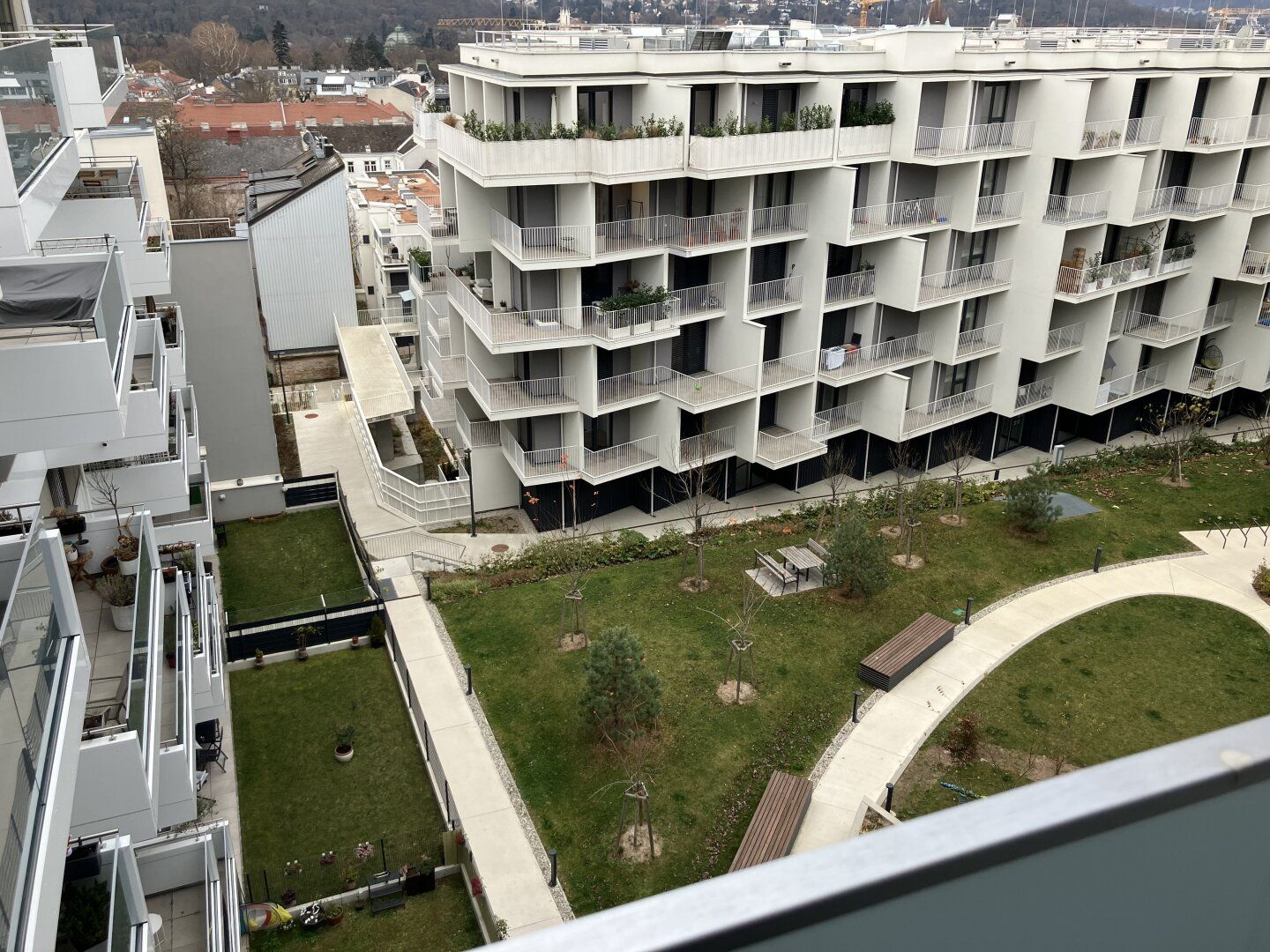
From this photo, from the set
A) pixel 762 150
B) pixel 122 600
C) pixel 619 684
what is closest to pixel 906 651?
pixel 619 684

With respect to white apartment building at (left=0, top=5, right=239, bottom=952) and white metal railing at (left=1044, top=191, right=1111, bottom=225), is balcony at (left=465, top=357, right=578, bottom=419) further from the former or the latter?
white metal railing at (left=1044, top=191, right=1111, bottom=225)

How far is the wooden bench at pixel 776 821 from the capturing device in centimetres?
1712

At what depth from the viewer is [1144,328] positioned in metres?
37.3

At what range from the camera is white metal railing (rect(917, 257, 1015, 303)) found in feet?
108

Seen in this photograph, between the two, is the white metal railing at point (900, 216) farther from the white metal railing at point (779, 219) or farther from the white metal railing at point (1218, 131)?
the white metal railing at point (1218, 131)

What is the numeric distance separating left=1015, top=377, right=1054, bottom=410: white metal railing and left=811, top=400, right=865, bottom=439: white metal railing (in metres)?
6.52

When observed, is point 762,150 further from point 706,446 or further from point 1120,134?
point 1120,134

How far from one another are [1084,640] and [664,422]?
1314cm

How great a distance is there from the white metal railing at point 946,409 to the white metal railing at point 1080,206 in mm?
6322

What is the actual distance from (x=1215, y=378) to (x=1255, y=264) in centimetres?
446

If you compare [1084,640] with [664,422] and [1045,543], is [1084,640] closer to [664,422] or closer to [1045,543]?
[1045,543]

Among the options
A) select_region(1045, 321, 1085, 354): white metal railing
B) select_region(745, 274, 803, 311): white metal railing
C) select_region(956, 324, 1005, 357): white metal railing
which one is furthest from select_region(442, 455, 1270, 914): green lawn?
select_region(745, 274, 803, 311): white metal railing

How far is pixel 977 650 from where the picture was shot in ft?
78.4

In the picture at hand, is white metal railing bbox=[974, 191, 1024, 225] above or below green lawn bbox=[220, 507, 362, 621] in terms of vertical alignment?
above
